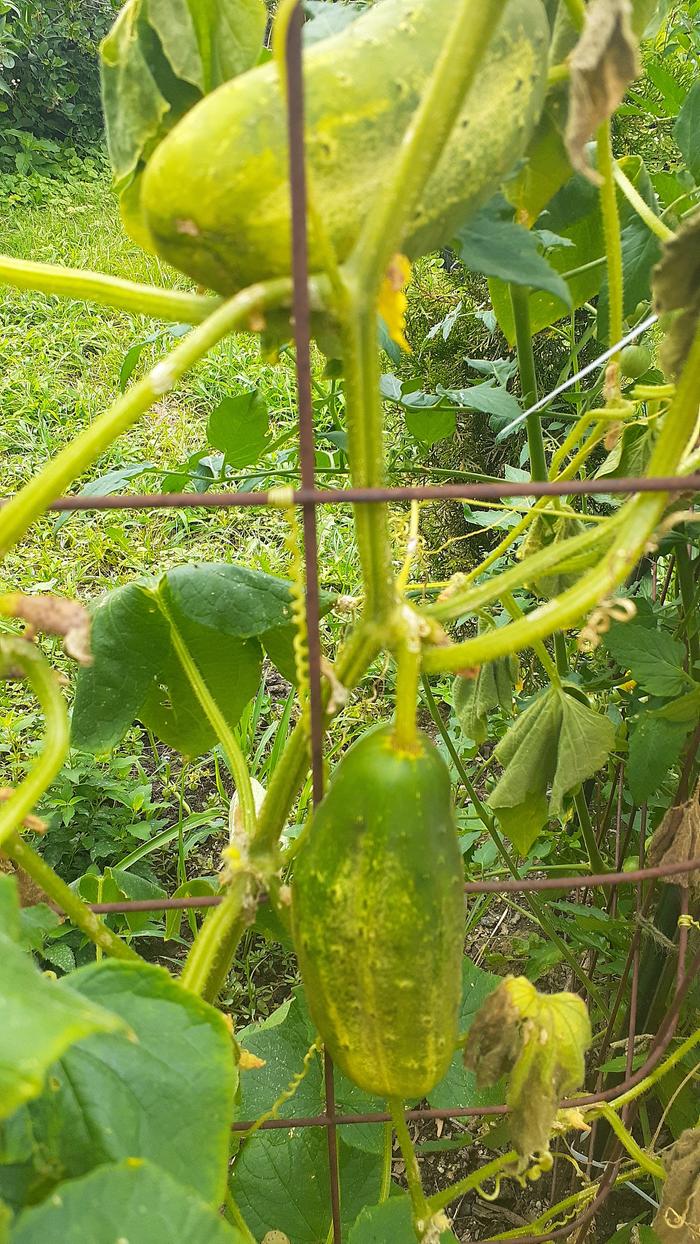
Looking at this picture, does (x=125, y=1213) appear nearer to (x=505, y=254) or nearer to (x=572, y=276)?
(x=505, y=254)

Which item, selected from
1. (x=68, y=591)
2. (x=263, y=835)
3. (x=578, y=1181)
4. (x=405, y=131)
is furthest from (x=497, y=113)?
(x=68, y=591)

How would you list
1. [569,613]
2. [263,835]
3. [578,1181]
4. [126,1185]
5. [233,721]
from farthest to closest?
[578,1181]
[233,721]
[263,835]
[569,613]
[126,1185]

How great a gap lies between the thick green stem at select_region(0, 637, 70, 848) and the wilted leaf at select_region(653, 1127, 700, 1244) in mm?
604

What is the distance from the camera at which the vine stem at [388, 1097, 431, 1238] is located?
63cm

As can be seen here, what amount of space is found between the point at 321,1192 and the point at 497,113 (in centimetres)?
90

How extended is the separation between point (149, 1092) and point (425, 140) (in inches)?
18.9

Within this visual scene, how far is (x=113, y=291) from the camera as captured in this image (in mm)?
521

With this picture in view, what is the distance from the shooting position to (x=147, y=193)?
0.50m

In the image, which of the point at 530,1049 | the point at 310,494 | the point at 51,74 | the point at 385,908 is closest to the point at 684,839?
the point at 530,1049

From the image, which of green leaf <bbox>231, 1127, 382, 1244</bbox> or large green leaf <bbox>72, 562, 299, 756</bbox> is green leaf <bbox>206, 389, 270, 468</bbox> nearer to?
large green leaf <bbox>72, 562, 299, 756</bbox>

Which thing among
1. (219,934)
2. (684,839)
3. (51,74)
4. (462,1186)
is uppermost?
(51,74)

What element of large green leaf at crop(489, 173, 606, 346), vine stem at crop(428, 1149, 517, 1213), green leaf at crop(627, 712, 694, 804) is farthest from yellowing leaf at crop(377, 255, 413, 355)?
vine stem at crop(428, 1149, 517, 1213)

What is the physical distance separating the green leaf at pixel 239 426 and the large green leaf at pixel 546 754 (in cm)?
37

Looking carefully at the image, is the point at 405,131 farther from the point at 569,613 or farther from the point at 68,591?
the point at 68,591
